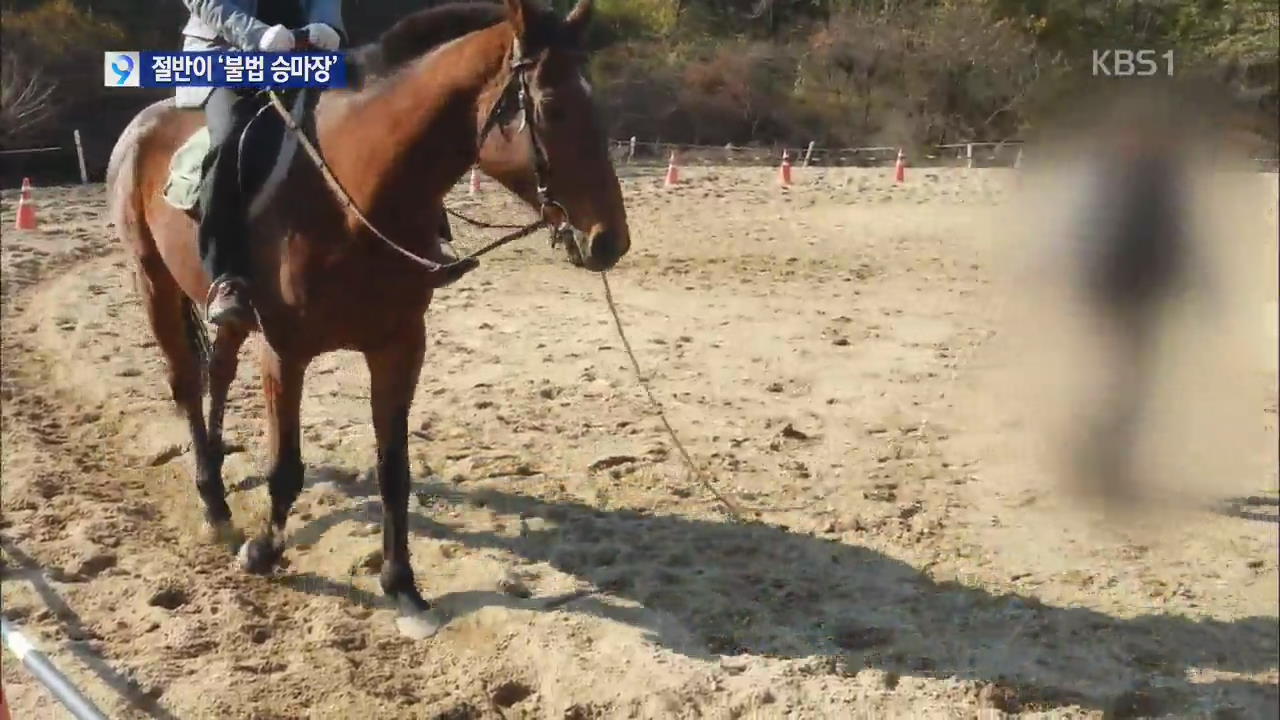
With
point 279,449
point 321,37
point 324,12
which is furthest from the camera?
point 324,12

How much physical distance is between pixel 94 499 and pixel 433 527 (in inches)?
61.3

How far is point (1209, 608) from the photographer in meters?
3.30

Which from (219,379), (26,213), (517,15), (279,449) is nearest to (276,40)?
(517,15)

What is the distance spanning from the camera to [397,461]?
3.71 m

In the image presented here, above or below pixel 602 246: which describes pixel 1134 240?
above

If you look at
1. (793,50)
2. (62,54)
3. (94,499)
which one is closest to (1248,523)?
(793,50)

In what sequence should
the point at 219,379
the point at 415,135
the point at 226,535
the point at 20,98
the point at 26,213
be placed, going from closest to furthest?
1. the point at 415,135
2. the point at 226,535
3. the point at 219,379
4. the point at 20,98
5. the point at 26,213

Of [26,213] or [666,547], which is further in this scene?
[26,213]

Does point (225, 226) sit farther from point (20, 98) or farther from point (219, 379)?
point (20, 98)

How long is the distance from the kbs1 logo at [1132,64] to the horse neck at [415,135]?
6.24 feet

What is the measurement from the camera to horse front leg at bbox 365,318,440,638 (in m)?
3.52

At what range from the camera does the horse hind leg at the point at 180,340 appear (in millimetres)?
4445

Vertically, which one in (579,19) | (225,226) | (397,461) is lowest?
(397,461)

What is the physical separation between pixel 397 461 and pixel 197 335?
1577 millimetres
